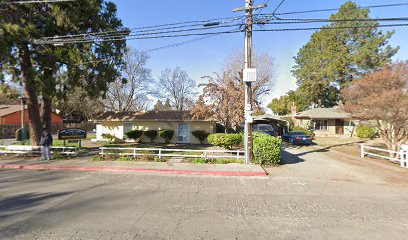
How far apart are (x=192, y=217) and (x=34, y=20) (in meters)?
14.6

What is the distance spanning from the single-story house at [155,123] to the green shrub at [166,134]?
0.49 m

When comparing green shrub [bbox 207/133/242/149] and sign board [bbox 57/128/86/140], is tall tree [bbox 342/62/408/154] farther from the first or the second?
sign board [bbox 57/128/86/140]

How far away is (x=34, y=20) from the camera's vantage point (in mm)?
11766

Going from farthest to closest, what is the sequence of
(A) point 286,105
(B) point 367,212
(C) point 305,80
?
(A) point 286,105 → (C) point 305,80 → (B) point 367,212

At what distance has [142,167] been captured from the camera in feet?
31.6

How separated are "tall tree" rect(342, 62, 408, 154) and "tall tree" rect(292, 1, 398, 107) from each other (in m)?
18.2

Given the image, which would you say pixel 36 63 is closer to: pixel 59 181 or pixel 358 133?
pixel 59 181

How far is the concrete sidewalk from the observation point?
353 inches

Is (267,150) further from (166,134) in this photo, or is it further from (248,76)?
(166,134)

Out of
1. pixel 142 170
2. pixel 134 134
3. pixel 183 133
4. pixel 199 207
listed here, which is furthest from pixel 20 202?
pixel 183 133

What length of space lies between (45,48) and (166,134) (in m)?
11.6

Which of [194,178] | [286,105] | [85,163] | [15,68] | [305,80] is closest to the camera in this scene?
[194,178]

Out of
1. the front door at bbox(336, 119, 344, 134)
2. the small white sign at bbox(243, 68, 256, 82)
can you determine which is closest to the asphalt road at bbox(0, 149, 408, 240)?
the small white sign at bbox(243, 68, 256, 82)

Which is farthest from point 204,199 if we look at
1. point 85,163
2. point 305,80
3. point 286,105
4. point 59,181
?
point 286,105
